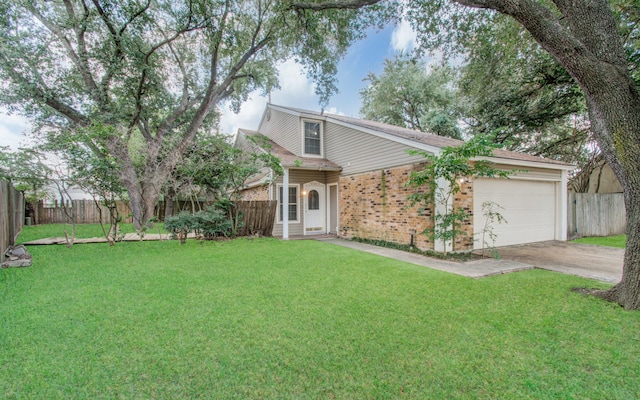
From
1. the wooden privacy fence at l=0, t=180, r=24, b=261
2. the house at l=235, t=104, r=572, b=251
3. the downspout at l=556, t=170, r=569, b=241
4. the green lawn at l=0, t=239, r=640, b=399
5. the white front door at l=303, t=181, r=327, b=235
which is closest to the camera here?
the green lawn at l=0, t=239, r=640, b=399

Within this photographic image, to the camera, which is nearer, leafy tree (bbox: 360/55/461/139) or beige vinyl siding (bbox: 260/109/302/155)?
beige vinyl siding (bbox: 260/109/302/155)

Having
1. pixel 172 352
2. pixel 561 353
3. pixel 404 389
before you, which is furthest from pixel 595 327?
pixel 172 352

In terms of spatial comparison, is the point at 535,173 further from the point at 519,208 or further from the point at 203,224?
the point at 203,224

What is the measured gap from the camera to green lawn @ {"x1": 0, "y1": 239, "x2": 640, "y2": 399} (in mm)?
2129

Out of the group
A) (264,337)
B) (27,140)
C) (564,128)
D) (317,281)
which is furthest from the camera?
(564,128)

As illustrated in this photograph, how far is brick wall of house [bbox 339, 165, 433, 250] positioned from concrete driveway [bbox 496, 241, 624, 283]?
2.24m

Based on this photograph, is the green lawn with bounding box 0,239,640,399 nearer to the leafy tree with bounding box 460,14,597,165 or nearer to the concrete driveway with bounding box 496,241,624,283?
the concrete driveway with bounding box 496,241,624,283

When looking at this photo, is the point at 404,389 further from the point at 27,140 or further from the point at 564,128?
the point at 564,128

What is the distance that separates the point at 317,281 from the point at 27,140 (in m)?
13.2

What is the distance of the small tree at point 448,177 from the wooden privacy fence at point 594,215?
17.8ft

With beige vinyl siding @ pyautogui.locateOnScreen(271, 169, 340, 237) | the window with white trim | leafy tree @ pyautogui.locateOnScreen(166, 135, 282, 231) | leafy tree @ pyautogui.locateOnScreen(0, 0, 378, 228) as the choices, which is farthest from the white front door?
leafy tree @ pyautogui.locateOnScreen(0, 0, 378, 228)

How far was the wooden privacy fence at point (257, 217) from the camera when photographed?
10.3 meters

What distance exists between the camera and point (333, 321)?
10.6 feet

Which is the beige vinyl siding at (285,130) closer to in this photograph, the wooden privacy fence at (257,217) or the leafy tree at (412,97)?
the wooden privacy fence at (257,217)
